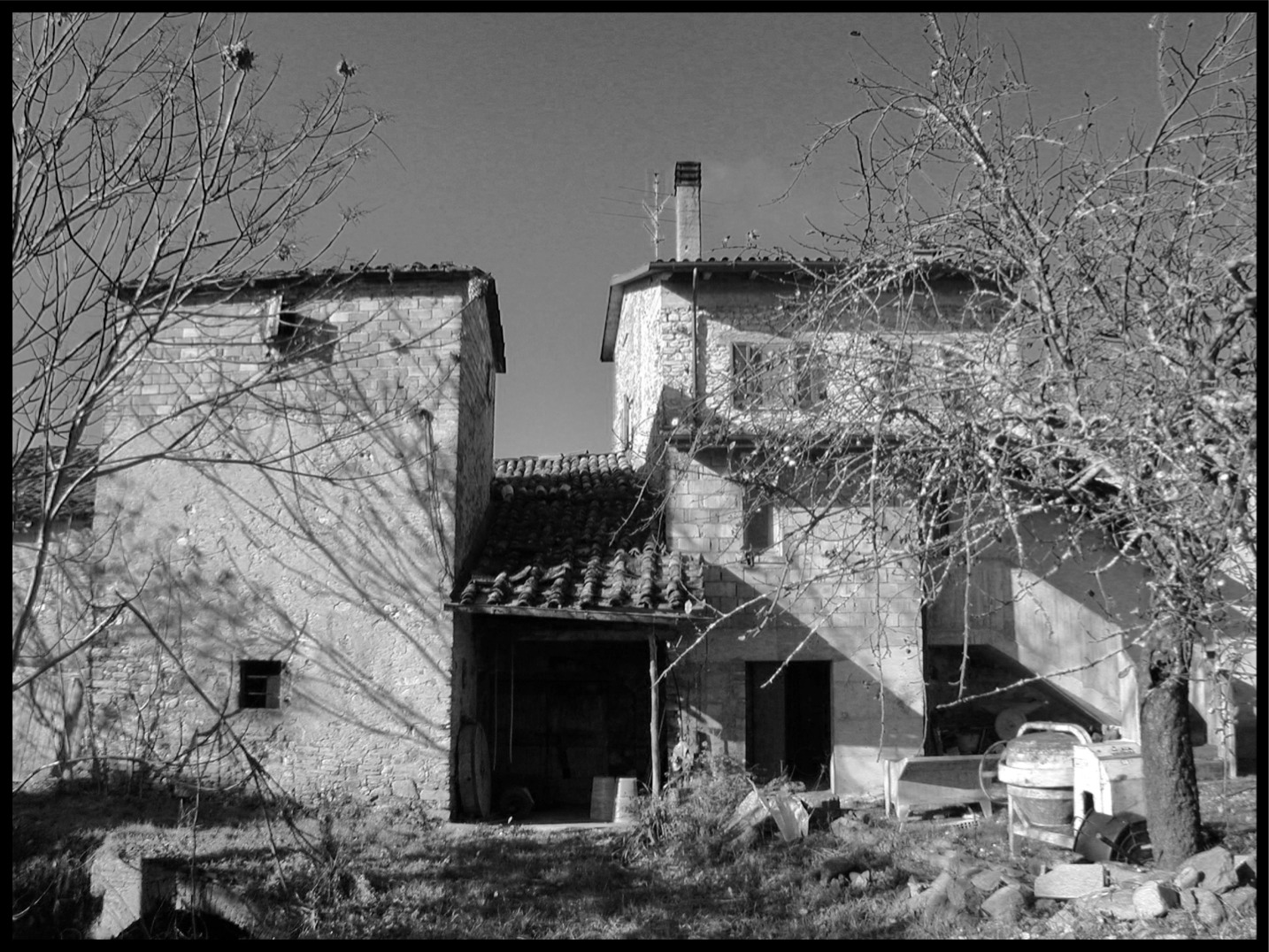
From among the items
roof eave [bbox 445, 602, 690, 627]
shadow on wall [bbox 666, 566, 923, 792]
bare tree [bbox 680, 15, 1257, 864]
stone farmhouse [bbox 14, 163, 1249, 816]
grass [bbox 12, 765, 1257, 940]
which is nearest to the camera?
bare tree [bbox 680, 15, 1257, 864]

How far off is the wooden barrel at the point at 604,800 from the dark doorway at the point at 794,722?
7.84ft

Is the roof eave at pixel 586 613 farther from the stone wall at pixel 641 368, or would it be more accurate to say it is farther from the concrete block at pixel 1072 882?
the concrete block at pixel 1072 882

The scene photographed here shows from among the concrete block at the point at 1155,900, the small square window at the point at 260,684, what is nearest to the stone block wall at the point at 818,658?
the small square window at the point at 260,684

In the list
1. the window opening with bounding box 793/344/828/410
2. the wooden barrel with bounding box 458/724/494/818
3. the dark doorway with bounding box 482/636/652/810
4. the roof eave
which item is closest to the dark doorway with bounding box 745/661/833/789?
the dark doorway with bounding box 482/636/652/810

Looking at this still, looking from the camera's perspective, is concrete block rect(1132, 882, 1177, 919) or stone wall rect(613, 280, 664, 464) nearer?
concrete block rect(1132, 882, 1177, 919)

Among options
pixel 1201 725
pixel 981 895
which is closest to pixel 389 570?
pixel 981 895

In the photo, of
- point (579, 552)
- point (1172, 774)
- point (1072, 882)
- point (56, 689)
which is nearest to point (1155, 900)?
point (1072, 882)

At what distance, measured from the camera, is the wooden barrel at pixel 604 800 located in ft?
35.0

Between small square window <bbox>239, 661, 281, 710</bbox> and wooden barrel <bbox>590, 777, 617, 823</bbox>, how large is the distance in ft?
12.7

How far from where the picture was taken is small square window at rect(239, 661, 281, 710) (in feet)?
35.2

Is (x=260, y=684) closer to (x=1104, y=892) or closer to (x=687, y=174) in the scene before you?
(x=1104, y=892)

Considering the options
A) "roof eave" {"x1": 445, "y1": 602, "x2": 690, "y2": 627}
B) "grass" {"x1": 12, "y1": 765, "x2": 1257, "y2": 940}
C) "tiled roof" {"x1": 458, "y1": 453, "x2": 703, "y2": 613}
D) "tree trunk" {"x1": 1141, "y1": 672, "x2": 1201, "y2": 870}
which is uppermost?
"tiled roof" {"x1": 458, "y1": 453, "x2": 703, "y2": 613}

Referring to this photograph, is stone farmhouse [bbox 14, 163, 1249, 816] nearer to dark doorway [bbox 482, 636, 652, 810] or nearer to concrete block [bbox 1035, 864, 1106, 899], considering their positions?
dark doorway [bbox 482, 636, 652, 810]

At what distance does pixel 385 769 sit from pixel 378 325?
5.24 m
